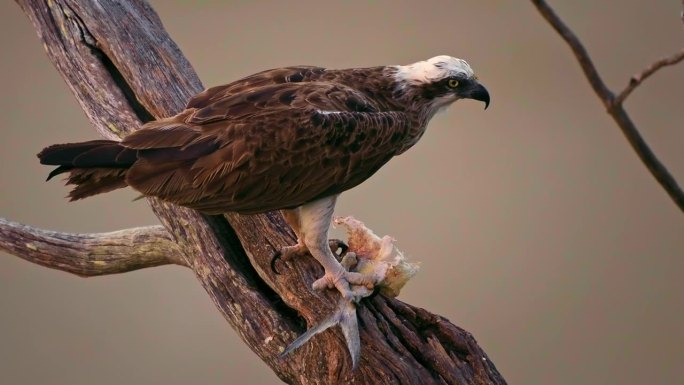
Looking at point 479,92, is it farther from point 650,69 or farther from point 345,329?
point 650,69

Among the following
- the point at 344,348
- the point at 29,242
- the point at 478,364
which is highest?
the point at 29,242

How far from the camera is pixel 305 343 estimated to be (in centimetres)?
272

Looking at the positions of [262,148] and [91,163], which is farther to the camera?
[262,148]

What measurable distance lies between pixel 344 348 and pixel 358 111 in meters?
0.75

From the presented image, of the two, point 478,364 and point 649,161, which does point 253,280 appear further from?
point 649,161

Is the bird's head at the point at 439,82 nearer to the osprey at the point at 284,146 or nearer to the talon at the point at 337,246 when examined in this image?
the osprey at the point at 284,146

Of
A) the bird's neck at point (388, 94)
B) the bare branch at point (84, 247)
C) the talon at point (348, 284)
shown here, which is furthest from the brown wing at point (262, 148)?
the bare branch at point (84, 247)

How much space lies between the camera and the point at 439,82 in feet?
9.41

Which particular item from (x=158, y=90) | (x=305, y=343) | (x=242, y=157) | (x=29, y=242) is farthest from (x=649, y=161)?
(x=29, y=242)

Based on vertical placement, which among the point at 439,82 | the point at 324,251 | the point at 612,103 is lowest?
the point at 612,103

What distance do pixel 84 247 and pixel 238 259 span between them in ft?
2.15

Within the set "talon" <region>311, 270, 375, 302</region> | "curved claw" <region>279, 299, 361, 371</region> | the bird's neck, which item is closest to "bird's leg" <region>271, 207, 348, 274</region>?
"talon" <region>311, 270, 375, 302</region>

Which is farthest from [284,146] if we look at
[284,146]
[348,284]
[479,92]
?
[479,92]

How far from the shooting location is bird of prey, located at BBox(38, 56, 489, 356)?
8.17 ft
